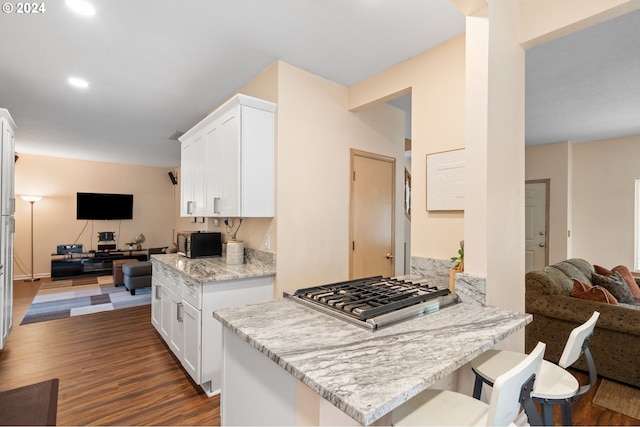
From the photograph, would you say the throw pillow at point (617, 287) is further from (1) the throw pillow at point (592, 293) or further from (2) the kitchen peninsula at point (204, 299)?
(2) the kitchen peninsula at point (204, 299)

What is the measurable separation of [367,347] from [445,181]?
5.15ft

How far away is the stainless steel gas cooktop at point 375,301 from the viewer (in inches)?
Answer: 50.7

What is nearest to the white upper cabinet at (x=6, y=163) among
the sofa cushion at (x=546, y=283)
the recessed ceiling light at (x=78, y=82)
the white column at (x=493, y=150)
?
the recessed ceiling light at (x=78, y=82)

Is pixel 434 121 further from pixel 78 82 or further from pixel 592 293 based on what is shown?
pixel 78 82

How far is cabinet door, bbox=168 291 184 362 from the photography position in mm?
2621

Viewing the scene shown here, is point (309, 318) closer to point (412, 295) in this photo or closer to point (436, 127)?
point (412, 295)

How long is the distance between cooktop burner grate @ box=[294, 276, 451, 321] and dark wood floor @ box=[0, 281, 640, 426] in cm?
126

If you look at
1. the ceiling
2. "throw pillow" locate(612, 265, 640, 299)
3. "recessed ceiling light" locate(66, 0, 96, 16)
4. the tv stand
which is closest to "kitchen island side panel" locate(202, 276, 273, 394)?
the ceiling

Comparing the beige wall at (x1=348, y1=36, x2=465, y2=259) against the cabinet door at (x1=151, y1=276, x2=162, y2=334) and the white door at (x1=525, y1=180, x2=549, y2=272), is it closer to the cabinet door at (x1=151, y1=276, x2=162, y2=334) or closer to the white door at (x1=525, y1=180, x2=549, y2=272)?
the cabinet door at (x1=151, y1=276, x2=162, y2=334)

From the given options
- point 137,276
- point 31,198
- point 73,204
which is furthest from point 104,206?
point 137,276

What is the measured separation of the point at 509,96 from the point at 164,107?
11.8 feet

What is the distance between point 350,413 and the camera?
0.74m

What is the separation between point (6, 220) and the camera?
2.94m

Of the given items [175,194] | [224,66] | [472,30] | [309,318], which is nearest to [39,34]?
[224,66]
